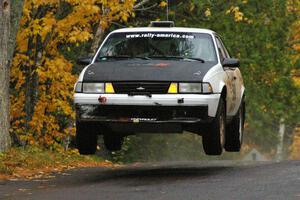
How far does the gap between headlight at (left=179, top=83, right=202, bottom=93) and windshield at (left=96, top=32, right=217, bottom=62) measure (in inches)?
46.0

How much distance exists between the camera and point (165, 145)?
39.4 metres

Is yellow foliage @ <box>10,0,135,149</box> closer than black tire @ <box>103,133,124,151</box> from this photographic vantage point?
No

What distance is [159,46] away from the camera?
13555 mm

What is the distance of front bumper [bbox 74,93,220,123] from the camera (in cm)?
1194

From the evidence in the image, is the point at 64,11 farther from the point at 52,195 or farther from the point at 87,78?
the point at 52,195

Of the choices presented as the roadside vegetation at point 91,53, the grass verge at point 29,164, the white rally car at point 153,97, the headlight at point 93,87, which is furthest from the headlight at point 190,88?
the roadside vegetation at point 91,53

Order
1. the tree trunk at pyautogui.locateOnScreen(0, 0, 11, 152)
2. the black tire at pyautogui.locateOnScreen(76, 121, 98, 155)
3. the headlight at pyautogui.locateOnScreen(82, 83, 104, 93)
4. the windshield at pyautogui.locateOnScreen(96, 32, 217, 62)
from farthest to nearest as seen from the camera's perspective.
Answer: the tree trunk at pyautogui.locateOnScreen(0, 0, 11, 152) → the windshield at pyautogui.locateOnScreen(96, 32, 217, 62) → the black tire at pyautogui.locateOnScreen(76, 121, 98, 155) → the headlight at pyautogui.locateOnScreen(82, 83, 104, 93)

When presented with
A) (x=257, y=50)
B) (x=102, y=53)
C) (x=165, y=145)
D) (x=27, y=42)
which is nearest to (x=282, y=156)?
(x=165, y=145)

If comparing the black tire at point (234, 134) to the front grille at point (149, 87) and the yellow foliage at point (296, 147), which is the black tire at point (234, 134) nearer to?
the front grille at point (149, 87)

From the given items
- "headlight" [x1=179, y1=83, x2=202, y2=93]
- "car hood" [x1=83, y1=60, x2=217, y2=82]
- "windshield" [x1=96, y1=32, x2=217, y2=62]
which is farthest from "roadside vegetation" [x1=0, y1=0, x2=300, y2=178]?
"headlight" [x1=179, y1=83, x2=202, y2=93]

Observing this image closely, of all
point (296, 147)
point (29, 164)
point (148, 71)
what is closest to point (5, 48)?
point (29, 164)

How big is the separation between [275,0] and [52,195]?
19126mm

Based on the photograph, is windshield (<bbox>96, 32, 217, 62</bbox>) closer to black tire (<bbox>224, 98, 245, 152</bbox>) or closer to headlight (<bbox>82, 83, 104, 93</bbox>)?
headlight (<bbox>82, 83, 104, 93</bbox>)

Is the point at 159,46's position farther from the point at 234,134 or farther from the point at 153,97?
the point at 234,134
